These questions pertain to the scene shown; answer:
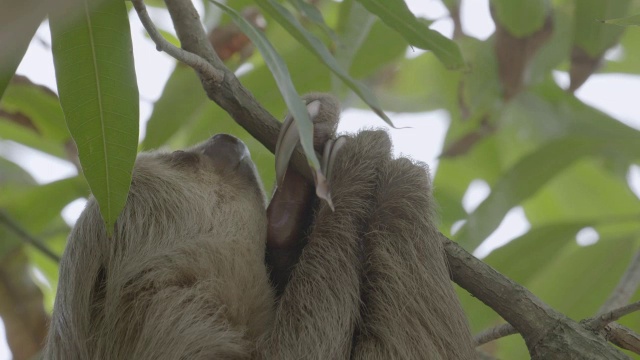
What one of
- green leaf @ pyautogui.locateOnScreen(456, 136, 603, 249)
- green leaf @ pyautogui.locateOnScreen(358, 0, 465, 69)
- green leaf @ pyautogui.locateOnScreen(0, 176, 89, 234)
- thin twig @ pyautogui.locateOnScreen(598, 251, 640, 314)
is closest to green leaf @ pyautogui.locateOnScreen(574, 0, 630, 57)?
green leaf @ pyautogui.locateOnScreen(456, 136, 603, 249)

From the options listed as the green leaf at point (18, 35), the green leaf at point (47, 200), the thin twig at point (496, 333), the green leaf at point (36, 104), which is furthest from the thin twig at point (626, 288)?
the green leaf at point (36, 104)

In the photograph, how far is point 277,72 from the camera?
2682 millimetres

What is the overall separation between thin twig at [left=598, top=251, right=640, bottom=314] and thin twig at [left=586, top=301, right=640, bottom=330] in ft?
2.60

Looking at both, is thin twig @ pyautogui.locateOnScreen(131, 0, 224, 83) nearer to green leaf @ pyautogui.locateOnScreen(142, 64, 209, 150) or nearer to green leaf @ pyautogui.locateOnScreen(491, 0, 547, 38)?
green leaf @ pyautogui.locateOnScreen(142, 64, 209, 150)

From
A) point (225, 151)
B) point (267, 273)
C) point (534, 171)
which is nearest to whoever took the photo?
point (267, 273)

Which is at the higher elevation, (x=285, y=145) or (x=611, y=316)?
(x=285, y=145)

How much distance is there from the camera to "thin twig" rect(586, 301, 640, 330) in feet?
9.48

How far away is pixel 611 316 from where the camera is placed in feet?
9.65

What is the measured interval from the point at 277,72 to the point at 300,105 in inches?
6.6

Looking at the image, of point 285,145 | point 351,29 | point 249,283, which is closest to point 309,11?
point 285,145

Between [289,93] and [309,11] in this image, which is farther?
[309,11]

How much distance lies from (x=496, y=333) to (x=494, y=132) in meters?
1.95

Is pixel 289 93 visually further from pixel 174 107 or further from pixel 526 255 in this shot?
pixel 526 255

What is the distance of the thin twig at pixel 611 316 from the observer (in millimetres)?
2891
